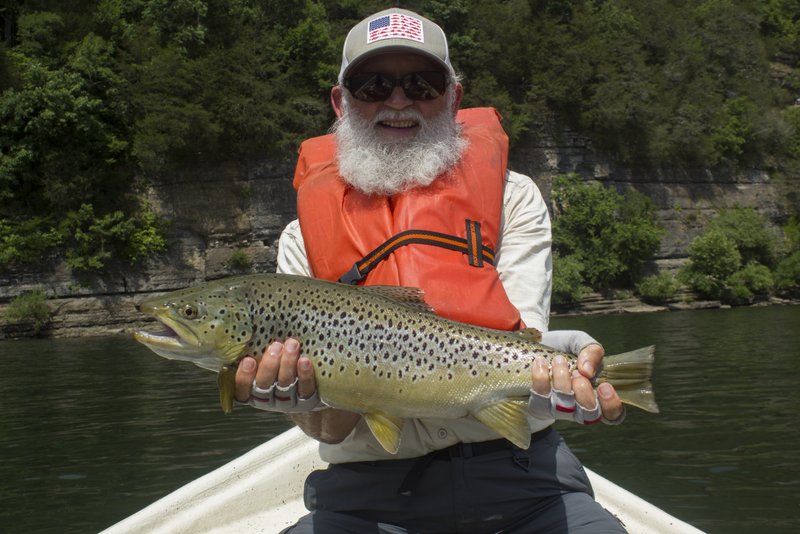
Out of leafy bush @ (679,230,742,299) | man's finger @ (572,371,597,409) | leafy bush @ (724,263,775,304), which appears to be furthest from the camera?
leafy bush @ (724,263,775,304)

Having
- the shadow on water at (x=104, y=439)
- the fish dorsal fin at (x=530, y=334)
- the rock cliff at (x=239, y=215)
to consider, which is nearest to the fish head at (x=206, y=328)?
the fish dorsal fin at (x=530, y=334)

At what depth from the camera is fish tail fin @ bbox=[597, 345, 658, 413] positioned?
3.22 metres

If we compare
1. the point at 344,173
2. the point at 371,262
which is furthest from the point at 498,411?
the point at 344,173

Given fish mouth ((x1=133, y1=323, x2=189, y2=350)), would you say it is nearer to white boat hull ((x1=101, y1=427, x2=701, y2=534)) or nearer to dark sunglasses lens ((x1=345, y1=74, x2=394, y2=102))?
dark sunglasses lens ((x1=345, y1=74, x2=394, y2=102))

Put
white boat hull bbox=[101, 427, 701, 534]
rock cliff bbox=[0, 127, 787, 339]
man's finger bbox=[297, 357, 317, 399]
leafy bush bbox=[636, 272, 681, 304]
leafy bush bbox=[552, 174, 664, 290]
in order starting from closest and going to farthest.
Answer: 1. man's finger bbox=[297, 357, 317, 399]
2. white boat hull bbox=[101, 427, 701, 534]
3. rock cliff bbox=[0, 127, 787, 339]
4. leafy bush bbox=[636, 272, 681, 304]
5. leafy bush bbox=[552, 174, 664, 290]

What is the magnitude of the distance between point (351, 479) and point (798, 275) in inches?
2106

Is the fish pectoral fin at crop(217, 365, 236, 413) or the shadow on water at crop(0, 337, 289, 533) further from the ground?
the fish pectoral fin at crop(217, 365, 236, 413)

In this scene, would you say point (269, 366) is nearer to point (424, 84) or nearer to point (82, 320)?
point (424, 84)

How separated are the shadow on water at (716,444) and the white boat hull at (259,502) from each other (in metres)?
3.26

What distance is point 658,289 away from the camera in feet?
155

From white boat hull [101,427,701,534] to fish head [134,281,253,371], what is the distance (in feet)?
6.89

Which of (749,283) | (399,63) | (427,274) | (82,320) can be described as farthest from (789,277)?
(427,274)

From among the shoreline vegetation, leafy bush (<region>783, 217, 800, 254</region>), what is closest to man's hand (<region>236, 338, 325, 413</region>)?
the shoreline vegetation

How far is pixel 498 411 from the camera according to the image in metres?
3.40
